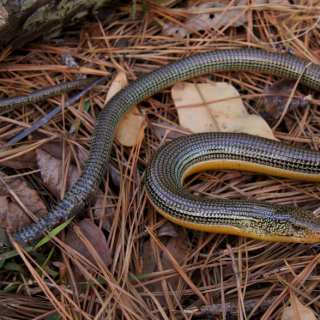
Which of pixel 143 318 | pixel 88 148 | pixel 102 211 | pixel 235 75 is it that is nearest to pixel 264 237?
pixel 143 318

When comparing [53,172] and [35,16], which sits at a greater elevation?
[35,16]

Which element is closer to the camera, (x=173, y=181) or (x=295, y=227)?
(x=295, y=227)

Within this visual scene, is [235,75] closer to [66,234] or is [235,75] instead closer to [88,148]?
[88,148]

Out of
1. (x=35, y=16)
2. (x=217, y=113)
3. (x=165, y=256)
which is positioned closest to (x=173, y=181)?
(x=165, y=256)

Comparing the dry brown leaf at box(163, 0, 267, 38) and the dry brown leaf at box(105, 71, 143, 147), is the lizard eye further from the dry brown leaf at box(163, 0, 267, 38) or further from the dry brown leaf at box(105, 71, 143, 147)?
the dry brown leaf at box(163, 0, 267, 38)

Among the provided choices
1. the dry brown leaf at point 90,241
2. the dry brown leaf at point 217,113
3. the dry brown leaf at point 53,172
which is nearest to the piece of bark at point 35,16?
the dry brown leaf at point 53,172

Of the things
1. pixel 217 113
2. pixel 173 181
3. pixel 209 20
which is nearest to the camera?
pixel 173 181

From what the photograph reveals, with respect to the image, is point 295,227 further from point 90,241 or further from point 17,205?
point 17,205
